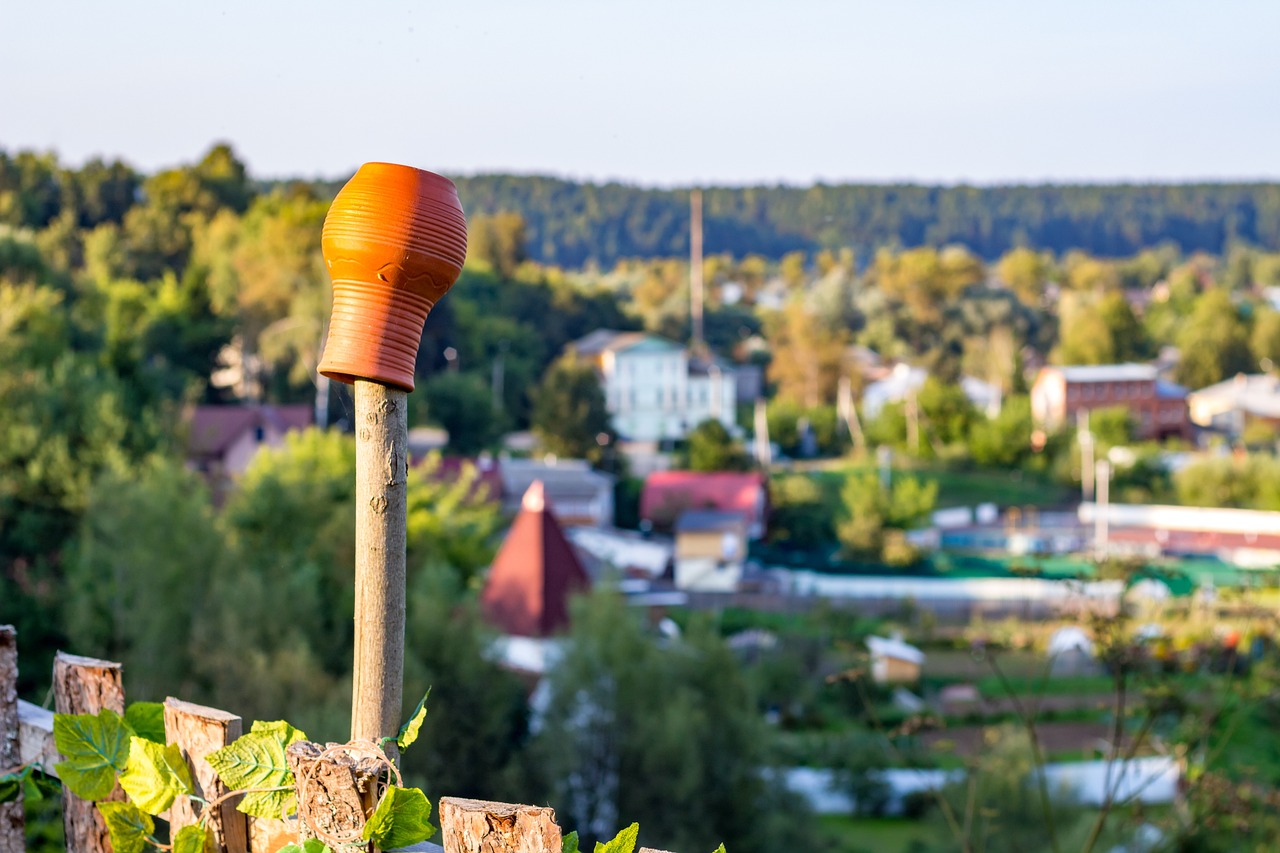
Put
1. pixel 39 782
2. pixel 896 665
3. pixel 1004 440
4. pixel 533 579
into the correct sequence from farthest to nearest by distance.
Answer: pixel 1004 440 < pixel 896 665 < pixel 533 579 < pixel 39 782

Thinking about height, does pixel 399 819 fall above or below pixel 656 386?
above

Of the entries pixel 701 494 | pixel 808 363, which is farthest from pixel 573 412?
pixel 808 363

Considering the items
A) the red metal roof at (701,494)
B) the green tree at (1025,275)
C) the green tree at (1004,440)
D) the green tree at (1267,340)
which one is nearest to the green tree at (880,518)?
the red metal roof at (701,494)

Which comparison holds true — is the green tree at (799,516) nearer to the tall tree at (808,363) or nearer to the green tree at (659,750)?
the tall tree at (808,363)

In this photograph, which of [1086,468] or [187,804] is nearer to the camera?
[187,804]

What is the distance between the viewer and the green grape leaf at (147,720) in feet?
5.49

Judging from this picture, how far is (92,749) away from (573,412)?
2706 centimetres

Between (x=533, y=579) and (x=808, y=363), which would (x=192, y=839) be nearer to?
(x=533, y=579)

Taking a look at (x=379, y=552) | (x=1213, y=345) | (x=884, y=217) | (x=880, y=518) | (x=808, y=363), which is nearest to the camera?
(x=379, y=552)

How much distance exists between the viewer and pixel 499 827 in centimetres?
124

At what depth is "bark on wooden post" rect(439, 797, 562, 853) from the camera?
122 centimetres

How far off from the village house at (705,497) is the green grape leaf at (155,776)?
77.6ft

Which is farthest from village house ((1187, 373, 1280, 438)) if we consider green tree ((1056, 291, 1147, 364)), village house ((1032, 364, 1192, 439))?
green tree ((1056, 291, 1147, 364))

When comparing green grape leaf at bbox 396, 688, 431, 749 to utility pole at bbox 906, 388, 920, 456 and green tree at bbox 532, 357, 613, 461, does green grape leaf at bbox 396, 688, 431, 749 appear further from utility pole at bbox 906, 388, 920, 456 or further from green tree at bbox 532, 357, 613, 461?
utility pole at bbox 906, 388, 920, 456
